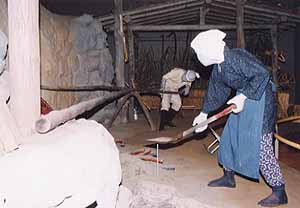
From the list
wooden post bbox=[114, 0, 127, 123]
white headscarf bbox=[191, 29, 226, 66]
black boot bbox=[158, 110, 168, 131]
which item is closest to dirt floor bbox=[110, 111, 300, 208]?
white headscarf bbox=[191, 29, 226, 66]

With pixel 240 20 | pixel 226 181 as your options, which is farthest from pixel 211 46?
pixel 240 20

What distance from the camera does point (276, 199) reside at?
11.8ft

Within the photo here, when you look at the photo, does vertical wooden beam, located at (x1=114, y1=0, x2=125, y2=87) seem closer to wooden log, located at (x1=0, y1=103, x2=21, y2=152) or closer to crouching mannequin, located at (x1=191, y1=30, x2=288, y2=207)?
crouching mannequin, located at (x1=191, y1=30, x2=288, y2=207)

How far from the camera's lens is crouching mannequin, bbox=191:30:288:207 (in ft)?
11.5

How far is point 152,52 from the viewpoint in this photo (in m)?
12.0

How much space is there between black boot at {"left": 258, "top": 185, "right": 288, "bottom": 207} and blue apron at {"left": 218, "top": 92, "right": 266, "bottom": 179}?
0.20 metres

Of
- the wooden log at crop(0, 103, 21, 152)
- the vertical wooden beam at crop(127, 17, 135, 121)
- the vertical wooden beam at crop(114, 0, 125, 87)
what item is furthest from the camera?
the vertical wooden beam at crop(127, 17, 135, 121)

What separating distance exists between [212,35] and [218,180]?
1540 millimetres

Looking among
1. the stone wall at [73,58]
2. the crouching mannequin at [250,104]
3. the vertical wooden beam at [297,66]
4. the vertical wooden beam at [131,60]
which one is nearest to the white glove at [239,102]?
the crouching mannequin at [250,104]

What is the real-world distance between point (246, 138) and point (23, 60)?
7.10 feet

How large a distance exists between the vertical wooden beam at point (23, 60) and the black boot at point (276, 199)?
7.30 ft

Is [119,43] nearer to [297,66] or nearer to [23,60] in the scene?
[297,66]

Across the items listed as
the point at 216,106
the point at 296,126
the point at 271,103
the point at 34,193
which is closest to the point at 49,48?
the point at 216,106

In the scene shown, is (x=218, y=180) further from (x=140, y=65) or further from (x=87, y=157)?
(x=140, y=65)
